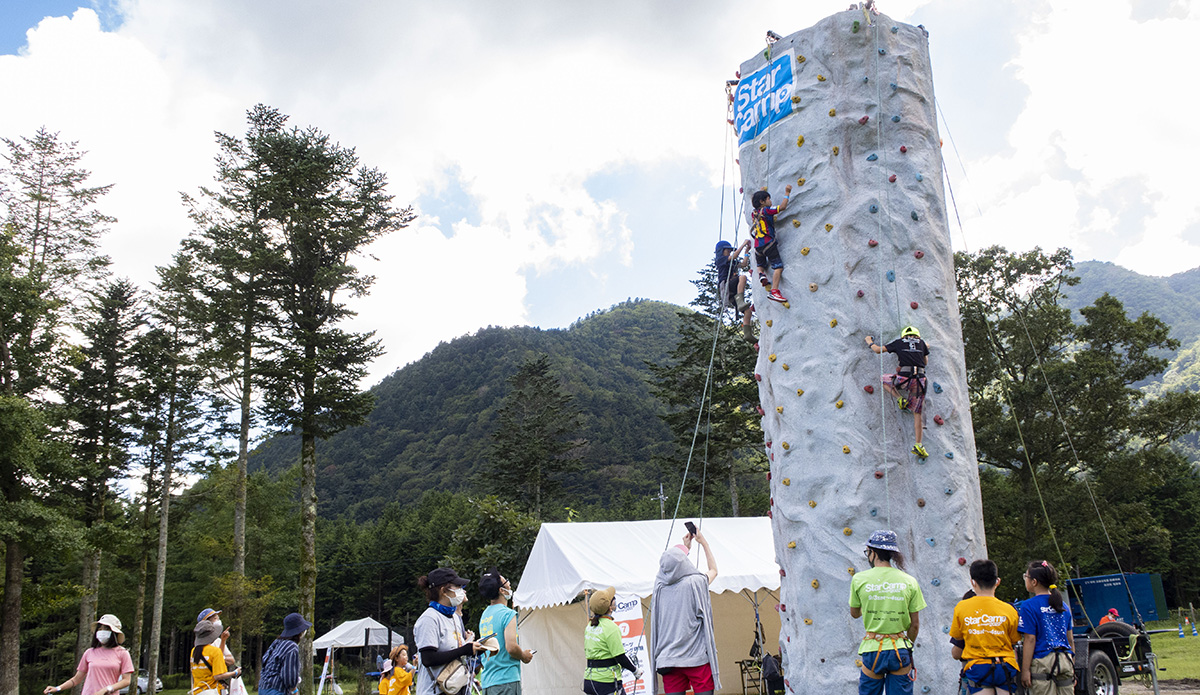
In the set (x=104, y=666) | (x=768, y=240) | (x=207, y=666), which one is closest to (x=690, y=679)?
(x=768, y=240)

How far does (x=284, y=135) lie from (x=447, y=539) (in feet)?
94.8

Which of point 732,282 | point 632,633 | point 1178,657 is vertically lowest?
point 1178,657

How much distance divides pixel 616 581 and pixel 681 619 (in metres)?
5.55

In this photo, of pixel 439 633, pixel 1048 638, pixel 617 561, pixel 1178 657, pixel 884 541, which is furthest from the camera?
pixel 1178 657

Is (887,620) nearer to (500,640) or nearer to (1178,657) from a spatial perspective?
(500,640)

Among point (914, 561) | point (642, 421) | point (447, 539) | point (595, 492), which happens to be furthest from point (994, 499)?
point (642, 421)

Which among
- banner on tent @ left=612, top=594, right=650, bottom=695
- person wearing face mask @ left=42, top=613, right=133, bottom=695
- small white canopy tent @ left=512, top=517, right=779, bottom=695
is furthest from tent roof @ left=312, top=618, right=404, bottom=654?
person wearing face mask @ left=42, top=613, right=133, bottom=695

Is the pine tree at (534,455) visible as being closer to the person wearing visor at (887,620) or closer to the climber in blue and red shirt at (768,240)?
the climber in blue and red shirt at (768,240)

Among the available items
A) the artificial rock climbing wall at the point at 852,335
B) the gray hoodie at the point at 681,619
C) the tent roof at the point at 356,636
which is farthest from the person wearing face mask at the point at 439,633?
the tent roof at the point at 356,636

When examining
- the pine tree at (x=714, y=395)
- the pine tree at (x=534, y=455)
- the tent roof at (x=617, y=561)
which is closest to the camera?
the tent roof at (x=617, y=561)

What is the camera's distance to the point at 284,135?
82.8 ft

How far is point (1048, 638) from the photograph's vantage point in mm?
4969

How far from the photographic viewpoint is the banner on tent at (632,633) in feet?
35.4

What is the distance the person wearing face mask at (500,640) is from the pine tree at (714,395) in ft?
78.6
